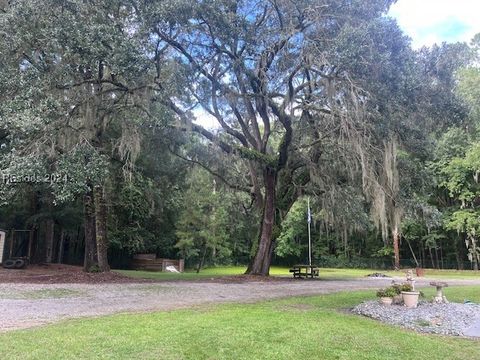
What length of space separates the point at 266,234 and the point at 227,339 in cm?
1064

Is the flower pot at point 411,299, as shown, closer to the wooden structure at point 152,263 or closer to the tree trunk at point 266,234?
the tree trunk at point 266,234

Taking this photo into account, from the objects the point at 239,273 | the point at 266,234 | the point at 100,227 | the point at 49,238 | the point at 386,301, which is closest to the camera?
the point at 386,301

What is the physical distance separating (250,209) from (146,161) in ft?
19.7

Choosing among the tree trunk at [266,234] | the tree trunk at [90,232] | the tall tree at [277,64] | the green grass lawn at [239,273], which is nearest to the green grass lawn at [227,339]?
the tall tree at [277,64]

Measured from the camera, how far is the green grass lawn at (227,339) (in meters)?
4.84

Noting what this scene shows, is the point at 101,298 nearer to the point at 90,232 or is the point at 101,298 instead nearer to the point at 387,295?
the point at 387,295

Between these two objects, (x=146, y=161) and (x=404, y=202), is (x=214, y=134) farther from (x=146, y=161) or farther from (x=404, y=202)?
(x=404, y=202)

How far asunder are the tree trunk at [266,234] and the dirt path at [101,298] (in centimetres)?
305

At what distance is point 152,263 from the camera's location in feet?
85.4

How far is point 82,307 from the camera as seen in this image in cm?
805

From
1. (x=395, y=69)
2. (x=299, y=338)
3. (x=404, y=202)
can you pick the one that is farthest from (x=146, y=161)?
(x=299, y=338)

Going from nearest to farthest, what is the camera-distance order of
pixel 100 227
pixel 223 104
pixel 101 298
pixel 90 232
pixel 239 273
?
pixel 101 298
pixel 100 227
pixel 90 232
pixel 223 104
pixel 239 273

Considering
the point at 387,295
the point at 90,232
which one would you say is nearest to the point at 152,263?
the point at 90,232

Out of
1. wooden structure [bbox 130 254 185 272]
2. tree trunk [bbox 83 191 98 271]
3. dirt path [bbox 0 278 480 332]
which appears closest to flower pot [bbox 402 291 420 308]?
dirt path [bbox 0 278 480 332]
